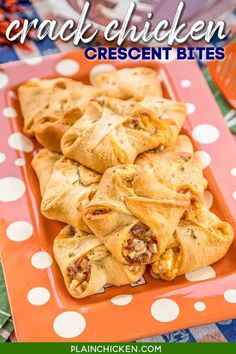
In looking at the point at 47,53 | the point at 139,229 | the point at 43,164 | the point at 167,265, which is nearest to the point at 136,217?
the point at 139,229

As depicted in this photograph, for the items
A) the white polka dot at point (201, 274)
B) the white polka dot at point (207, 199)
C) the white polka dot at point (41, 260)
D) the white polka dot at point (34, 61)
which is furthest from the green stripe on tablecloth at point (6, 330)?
the white polka dot at point (34, 61)

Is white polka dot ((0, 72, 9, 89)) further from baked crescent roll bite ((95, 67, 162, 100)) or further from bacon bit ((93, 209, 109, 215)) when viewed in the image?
bacon bit ((93, 209, 109, 215))

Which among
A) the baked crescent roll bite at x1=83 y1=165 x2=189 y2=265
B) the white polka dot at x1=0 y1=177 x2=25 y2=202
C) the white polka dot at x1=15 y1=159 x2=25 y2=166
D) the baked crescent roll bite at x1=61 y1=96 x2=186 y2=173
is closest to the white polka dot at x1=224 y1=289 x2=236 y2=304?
the baked crescent roll bite at x1=83 y1=165 x2=189 y2=265

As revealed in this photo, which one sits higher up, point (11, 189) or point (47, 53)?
point (47, 53)

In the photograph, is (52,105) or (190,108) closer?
(52,105)

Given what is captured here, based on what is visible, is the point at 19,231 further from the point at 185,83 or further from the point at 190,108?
the point at 185,83

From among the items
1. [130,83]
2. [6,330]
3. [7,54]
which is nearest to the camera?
[6,330]

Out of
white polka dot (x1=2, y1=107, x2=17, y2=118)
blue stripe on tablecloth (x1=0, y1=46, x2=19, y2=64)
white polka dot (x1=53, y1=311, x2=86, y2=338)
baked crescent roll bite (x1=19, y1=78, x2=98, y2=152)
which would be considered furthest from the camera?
blue stripe on tablecloth (x1=0, y1=46, x2=19, y2=64)

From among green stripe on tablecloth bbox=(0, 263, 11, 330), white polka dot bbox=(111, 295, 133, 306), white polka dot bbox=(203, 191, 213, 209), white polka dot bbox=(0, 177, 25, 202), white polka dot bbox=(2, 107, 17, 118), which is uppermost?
white polka dot bbox=(2, 107, 17, 118)
